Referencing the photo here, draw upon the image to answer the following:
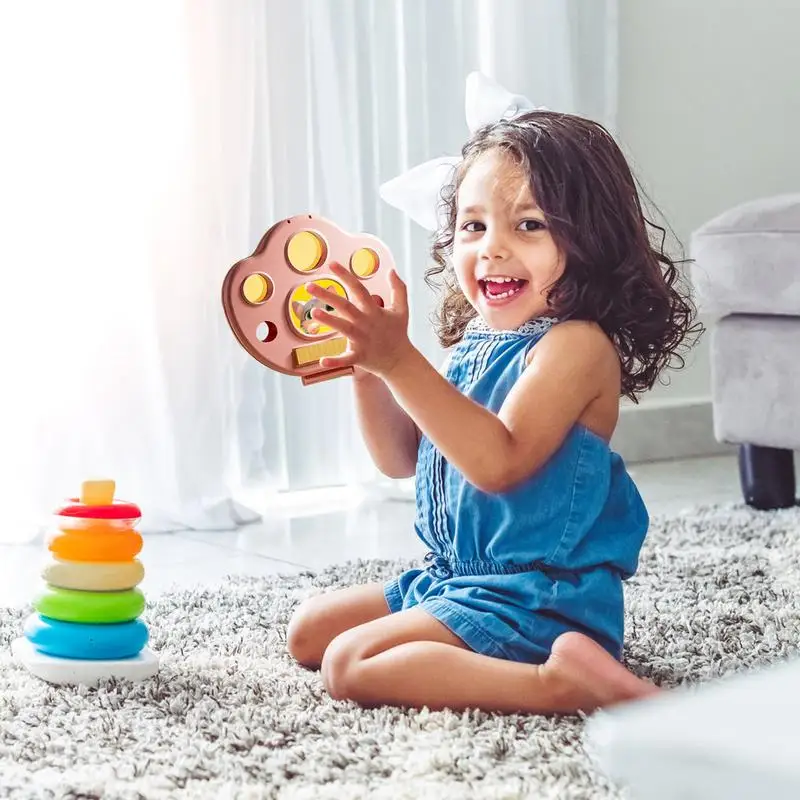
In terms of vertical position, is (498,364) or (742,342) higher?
(498,364)

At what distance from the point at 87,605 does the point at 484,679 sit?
0.33 meters

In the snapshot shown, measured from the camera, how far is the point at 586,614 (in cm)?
108

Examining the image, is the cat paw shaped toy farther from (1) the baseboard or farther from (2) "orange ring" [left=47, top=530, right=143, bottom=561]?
(1) the baseboard

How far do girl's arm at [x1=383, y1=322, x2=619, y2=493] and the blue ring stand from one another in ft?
1.00

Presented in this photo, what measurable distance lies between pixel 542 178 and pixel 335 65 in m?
1.05

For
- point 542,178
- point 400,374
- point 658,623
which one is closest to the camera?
point 400,374

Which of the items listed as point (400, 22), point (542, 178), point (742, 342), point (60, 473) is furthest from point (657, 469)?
point (542, 178)

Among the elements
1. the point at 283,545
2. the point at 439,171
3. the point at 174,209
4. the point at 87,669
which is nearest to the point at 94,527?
the point at 87,669

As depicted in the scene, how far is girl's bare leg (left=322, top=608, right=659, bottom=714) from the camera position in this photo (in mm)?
1008

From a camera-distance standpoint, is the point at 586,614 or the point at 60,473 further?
the point at 60,473

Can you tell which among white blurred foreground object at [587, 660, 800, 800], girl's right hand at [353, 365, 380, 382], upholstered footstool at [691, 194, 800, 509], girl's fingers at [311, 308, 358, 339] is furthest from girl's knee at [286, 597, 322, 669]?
upholstered footstool at [691, 194, 800, 509]

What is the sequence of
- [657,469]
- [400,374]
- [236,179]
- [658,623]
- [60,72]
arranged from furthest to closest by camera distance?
[657,469] < [236,179] < [60,72] < [658,623] < [400,374]

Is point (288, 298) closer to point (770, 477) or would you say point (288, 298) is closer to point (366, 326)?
point (366, 326)

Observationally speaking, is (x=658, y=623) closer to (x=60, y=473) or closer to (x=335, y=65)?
(x=60, y=473)
